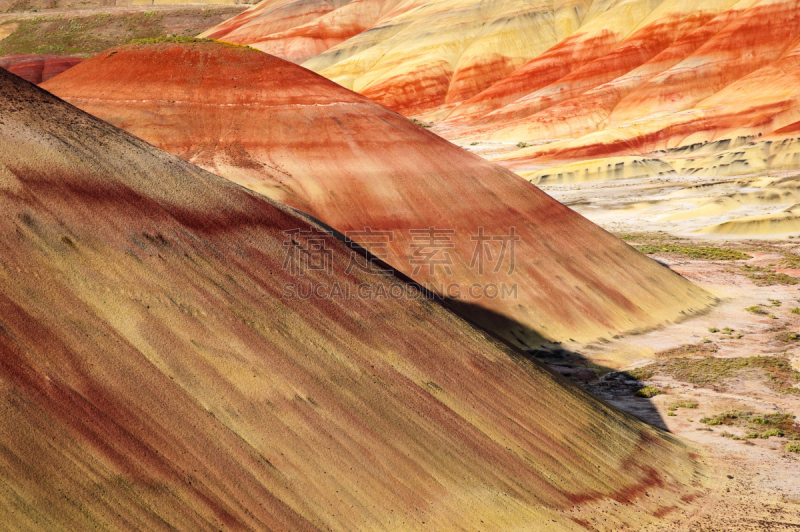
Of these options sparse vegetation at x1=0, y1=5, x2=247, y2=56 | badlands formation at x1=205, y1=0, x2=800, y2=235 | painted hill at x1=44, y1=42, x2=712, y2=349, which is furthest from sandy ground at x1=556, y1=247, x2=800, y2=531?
sparse vegetation at x1=0, y1=5, x2=247, y2=56

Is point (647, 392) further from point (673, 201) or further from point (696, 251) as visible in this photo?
point (673, 201)

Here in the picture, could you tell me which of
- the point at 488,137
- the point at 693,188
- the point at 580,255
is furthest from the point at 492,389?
the point at 488,137

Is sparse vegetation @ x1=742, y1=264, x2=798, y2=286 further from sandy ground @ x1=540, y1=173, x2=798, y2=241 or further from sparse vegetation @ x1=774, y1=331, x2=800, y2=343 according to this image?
sandy ground @ x1=540, y1=173, x2=798, y2=241

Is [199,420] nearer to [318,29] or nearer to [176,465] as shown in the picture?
[176,465]

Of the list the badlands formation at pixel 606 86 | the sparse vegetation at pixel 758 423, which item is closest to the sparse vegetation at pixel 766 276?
the badlands formation at pixel 606 86

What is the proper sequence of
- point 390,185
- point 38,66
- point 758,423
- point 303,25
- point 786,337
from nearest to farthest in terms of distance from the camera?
point 758,423 → point 786,337 → point 390,185 → point 38,66 → point 303,25

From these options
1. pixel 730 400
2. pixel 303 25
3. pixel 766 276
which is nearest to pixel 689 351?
pixel 730 400
